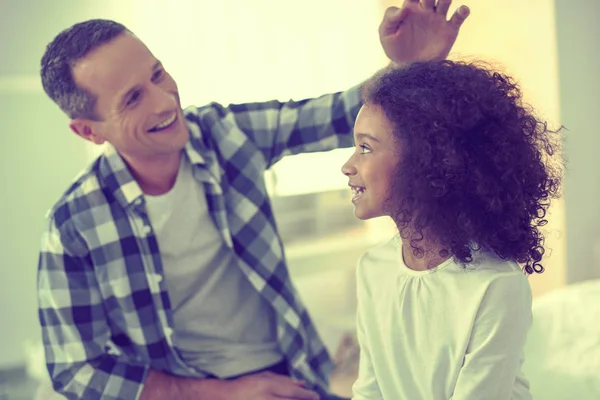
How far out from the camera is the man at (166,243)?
1084 mm

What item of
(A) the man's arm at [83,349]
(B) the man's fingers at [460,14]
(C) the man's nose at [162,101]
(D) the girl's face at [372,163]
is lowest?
(A) the man's arm at [83,349]

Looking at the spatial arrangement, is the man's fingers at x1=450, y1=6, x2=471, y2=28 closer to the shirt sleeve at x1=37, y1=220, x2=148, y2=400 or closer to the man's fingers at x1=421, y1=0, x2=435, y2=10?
the man's fingers at x1=421, y1=0, x2=435, y2=10

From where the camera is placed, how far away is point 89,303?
114 cm

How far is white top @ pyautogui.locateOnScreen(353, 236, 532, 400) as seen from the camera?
728 mm

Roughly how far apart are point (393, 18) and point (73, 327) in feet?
2.43

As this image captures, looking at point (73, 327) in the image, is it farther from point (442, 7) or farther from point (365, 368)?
point (442, 7)

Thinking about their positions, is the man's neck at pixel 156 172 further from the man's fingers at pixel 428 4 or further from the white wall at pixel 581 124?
the white wall at pixel 581 124

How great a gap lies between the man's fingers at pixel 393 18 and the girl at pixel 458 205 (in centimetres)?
A: 14

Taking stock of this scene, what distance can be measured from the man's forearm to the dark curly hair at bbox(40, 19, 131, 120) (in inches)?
18.7

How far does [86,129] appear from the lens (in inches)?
45.4

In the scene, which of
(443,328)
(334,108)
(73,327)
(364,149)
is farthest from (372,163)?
(73,327)

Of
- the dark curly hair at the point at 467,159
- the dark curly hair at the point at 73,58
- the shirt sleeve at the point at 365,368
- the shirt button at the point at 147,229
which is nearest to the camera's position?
the dark curly hair at the point at 467,159

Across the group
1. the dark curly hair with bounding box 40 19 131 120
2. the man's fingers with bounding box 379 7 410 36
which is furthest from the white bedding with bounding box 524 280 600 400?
the dark curly hair with bounding box 40 19 131 120

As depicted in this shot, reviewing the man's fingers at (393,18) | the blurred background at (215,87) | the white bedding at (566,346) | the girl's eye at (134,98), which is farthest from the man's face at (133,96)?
the blurred background at (215,87)
